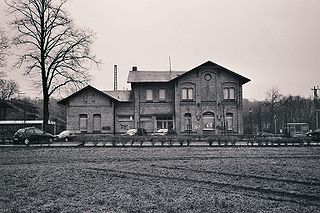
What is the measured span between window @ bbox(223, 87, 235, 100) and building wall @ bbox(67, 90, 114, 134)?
13.2m

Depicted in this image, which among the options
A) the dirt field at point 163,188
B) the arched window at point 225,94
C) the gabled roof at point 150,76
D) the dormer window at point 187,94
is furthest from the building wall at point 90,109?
the dirt field at point 163,188

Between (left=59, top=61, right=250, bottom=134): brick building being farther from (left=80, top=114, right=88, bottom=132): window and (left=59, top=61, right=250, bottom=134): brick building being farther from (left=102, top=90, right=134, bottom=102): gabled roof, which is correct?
(left=102, top=90, right=134, bottom=102): gabled roof

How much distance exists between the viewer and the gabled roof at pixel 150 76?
149 ft

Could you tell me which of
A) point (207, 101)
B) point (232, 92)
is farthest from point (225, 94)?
point (207, 101)

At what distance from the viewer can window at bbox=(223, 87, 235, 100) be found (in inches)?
1759

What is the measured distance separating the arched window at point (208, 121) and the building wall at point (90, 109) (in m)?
10.7

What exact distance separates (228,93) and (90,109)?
1623cm

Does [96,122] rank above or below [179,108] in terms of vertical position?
below

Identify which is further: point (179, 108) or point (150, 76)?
point (150, 76)

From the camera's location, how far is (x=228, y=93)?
44750mm

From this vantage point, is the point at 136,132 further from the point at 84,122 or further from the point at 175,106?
the point at 84,122

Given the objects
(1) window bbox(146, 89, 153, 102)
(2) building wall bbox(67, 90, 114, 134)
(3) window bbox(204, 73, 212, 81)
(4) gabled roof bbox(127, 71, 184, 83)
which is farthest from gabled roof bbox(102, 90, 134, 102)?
(3) window bbox(204, 73, 212, 81)

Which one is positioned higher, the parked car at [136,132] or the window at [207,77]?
the window at [207,77]

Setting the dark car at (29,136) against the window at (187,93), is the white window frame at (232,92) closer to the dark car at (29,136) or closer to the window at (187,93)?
the window at (187,93)
